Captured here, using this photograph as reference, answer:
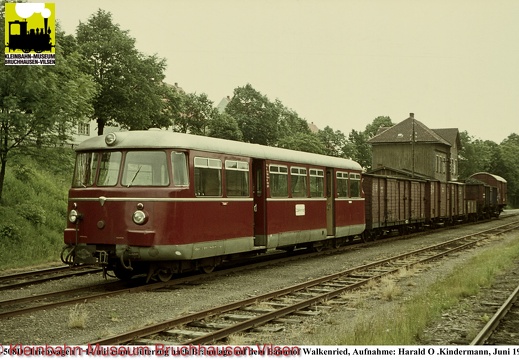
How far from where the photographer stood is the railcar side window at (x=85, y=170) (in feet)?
38.0

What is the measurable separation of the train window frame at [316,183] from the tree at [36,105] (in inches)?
268

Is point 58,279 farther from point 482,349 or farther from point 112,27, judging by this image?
point 112,27

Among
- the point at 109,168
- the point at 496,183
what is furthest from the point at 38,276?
the point at 496,183

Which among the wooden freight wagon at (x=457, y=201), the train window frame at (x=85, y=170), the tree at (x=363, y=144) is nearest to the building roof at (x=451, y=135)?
the tree at (x=363, y=144)

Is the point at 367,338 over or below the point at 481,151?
below

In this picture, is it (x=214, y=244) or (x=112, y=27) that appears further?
(x=112, y=27)

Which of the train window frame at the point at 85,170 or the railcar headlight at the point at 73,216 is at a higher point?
the train window frame at the point at 85,170

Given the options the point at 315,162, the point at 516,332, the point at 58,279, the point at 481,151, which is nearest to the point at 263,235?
the point at 315,162

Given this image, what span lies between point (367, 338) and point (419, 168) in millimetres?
56268

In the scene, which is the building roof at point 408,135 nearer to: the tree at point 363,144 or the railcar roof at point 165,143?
the tree at point 363,144

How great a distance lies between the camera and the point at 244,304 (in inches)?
375

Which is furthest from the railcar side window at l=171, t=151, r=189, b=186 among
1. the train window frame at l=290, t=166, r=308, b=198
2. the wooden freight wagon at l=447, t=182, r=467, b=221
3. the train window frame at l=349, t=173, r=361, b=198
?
the wooden freight wagon at l=447, t=182, r=467, b=221

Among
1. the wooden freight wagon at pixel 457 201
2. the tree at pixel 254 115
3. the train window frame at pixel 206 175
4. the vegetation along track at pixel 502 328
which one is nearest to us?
the vegetation along track at pixel 502 328

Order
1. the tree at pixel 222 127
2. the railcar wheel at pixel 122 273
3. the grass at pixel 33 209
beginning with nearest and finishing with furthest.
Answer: the railcar wheel at pixel 122 273
the grass at pixel 33 209
the tree at pixel 222 127
